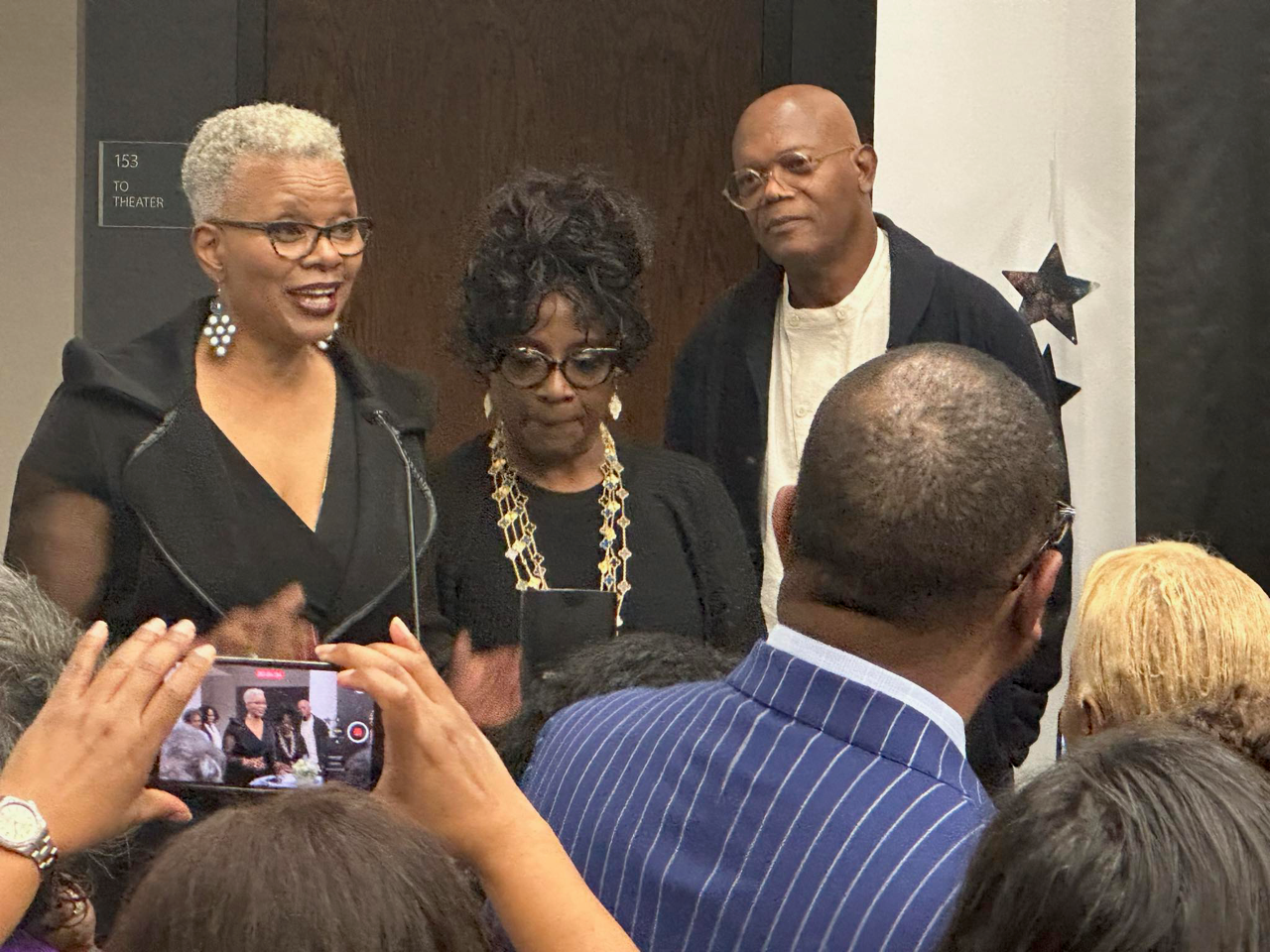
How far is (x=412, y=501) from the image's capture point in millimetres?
2424

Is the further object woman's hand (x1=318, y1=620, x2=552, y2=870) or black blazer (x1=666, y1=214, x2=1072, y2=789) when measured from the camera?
black blazer (x1=666, y1=214, x2=1072, y2=789)

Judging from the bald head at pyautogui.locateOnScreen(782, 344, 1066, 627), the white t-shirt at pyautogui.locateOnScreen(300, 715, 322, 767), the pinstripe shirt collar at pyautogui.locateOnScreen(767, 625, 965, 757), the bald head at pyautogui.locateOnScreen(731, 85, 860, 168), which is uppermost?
the bald head at pyautogui.locateOnScreen(731, 85, 860, 168)

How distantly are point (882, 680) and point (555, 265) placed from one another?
1.33 m

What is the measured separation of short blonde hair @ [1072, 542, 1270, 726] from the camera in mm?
2012

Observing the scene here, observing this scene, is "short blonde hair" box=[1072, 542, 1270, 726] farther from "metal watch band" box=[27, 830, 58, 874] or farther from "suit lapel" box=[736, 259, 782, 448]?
"metal watch band" box=[27, 830, 58, 874]

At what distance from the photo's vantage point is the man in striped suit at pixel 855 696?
1286 millimetres

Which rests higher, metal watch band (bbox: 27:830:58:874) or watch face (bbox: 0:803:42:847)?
watch face (bbox: 0:803:42:847)

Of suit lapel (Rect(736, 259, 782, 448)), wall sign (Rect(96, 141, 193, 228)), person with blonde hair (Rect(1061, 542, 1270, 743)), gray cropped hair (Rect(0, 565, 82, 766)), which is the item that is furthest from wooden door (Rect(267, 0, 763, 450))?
gray cropped hair (Rect(0, 565, 82, 766))

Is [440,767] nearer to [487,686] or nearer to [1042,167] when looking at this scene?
[487,686]

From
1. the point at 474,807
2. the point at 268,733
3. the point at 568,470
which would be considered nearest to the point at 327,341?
the point at 568,470

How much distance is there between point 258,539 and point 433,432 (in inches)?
13.5

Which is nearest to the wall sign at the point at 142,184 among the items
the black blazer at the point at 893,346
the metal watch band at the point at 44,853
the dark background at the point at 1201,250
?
the black blazer at the point at 893,346

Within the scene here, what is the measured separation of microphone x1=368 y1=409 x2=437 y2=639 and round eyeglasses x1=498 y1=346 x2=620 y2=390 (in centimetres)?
19

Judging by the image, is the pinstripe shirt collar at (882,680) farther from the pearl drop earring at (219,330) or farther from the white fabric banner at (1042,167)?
the white fabric banner at (1042,167)
